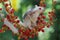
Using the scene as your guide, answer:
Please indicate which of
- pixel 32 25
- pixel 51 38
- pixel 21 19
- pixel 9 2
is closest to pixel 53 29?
pixel 51 38

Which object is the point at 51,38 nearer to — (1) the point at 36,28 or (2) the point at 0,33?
(1) the point at 36,28

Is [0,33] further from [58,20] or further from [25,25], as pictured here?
[58,20]

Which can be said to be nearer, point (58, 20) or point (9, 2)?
point (9, 2)

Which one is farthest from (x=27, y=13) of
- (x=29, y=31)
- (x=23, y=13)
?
(x=29, y=31)

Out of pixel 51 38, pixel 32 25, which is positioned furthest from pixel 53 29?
pixel 32 25

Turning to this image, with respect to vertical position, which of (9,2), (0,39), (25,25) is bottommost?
(0,39)

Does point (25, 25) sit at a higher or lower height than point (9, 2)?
lower

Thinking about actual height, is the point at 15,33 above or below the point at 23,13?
below

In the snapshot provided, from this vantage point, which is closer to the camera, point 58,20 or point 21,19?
point 21,19
